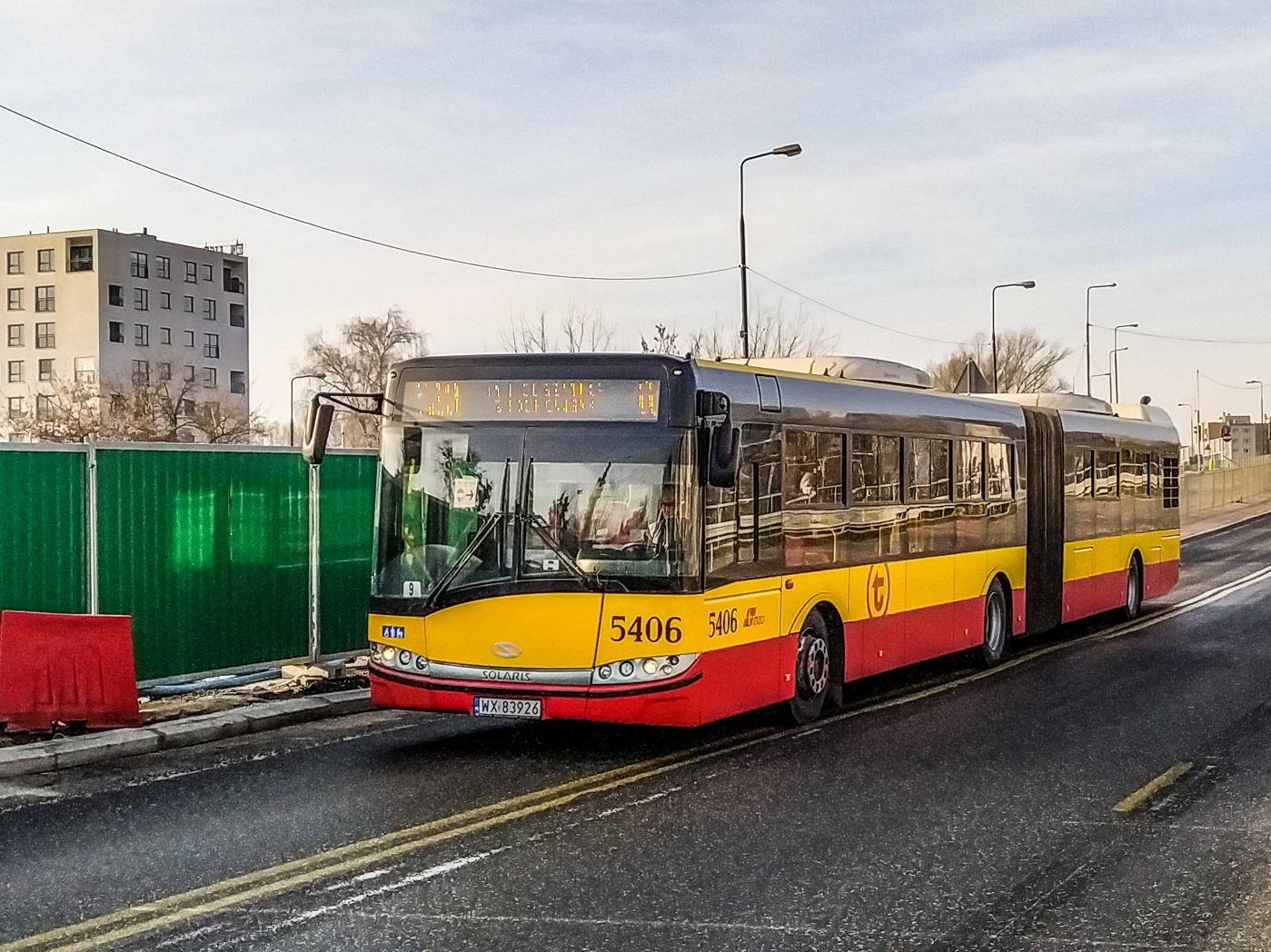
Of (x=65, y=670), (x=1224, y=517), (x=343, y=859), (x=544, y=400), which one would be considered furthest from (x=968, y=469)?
(x=1224, y=517)

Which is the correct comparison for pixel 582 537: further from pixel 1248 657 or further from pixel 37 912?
pixel 1248 657

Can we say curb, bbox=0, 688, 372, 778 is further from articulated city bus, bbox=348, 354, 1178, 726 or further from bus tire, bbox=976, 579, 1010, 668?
bus tire, bbox=976, 579, 1010, 668

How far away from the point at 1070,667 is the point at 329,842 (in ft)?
32.1

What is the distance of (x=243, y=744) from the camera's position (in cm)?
1063

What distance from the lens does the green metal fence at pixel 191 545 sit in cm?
1165

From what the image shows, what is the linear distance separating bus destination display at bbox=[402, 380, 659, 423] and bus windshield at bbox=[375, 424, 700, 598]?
0.09m

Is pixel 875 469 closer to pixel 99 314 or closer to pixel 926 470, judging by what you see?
pixel 926 470

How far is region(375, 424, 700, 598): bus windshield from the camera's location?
9.64 meters

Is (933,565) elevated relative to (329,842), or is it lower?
elevated

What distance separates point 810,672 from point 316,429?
164 inches

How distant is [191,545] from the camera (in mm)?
12914

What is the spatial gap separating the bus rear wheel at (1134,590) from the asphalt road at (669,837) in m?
8.71

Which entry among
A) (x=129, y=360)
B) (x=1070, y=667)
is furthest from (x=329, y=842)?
(x=129, y=360)

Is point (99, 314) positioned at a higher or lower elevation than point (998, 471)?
higher
